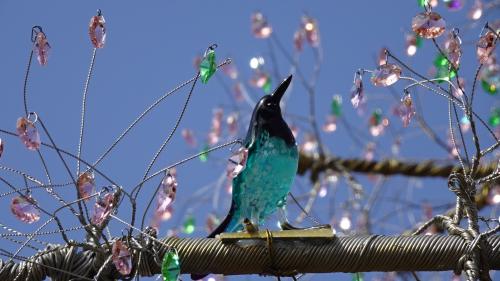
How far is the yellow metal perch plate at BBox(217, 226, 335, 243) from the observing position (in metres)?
1.94

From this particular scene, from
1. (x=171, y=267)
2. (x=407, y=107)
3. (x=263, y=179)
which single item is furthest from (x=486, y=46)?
(x=171, y=267)

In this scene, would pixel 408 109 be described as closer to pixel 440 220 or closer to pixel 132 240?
pixel 440 220

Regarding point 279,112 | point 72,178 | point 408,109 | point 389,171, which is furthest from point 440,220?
point 389,171

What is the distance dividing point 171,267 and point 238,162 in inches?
10.8

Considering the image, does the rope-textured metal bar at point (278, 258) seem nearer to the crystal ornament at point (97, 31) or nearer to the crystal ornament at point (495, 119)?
the crystal ornament at point (97, 31)

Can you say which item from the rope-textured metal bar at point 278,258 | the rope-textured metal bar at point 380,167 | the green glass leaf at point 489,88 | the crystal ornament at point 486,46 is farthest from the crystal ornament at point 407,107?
the rope-textured metal bar at point 380,167

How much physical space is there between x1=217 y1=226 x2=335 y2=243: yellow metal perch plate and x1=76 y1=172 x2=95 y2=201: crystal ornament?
0.25m

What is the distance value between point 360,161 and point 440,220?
1.72 meters

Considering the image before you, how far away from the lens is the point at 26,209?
198 centimetres

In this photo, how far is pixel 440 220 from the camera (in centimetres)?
213

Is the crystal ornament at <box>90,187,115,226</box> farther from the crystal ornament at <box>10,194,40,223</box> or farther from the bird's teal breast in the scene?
the bird's teal breast

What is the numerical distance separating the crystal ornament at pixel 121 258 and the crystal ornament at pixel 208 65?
35 centimetres

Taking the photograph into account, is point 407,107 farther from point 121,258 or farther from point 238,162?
point 121,258

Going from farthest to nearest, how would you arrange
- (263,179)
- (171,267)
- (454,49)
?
(454,49) < (263,179) < (171,267)
